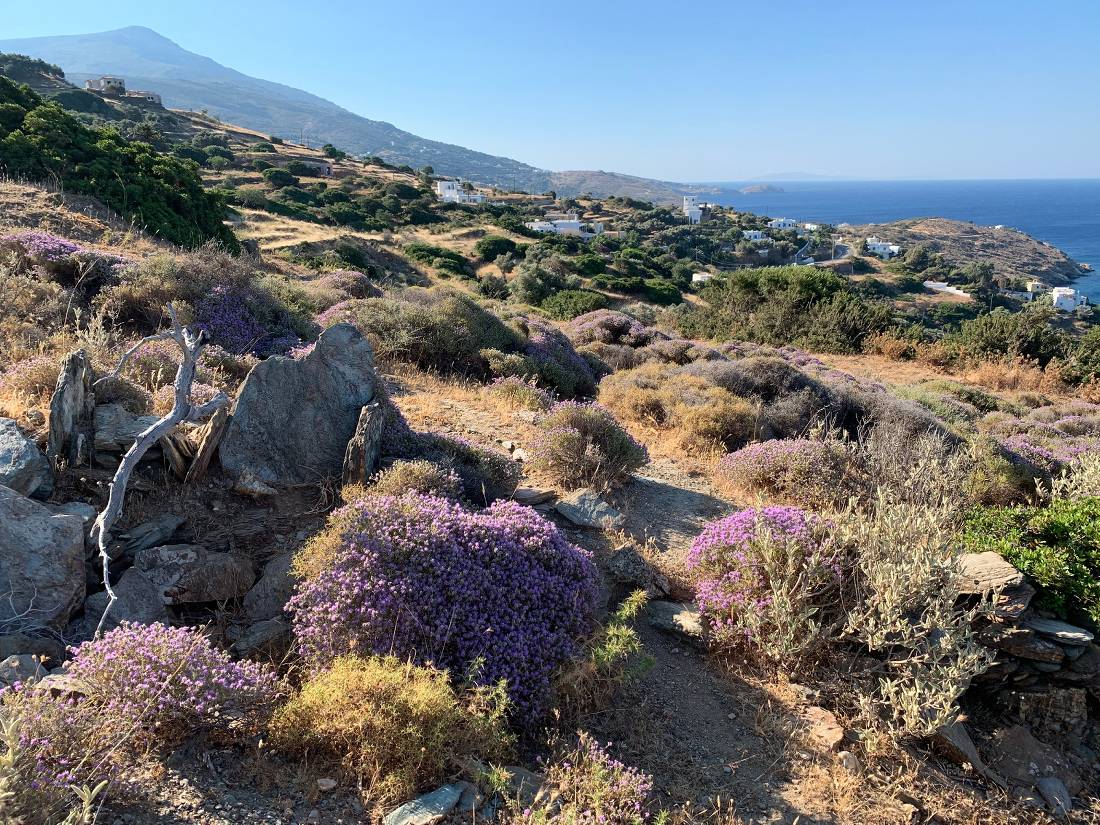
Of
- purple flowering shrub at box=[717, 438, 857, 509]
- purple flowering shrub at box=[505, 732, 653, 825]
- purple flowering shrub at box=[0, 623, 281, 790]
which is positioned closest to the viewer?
purple flowering shrub at box=[0, 623, 281, 790]

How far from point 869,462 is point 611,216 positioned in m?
86.0

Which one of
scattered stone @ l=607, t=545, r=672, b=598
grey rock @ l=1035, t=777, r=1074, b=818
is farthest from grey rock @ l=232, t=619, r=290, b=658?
grey rock @ l=1035, t=777, r=1074, b=818

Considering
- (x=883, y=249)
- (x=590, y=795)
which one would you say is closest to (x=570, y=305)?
(x=590, y=795)

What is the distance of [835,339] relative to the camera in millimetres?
20734

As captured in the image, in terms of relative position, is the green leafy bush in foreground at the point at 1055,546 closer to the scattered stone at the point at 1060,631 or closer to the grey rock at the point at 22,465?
the scattered stone at the point at 1060,631

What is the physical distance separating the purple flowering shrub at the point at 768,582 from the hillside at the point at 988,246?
315ft

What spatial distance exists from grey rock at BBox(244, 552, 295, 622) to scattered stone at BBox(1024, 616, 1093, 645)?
526cm

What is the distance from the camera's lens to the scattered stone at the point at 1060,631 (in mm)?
4438

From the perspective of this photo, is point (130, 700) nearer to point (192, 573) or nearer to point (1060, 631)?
point (192, 573)

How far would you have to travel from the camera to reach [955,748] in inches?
154

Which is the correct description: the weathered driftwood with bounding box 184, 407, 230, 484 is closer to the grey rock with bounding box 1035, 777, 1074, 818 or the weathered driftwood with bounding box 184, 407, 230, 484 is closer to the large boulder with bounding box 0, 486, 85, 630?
the large boulder with bounding box 0, 486, 85, 630

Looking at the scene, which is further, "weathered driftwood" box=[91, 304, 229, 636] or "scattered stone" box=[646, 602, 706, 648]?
"scattered stone" box=[646, 602, 706, 648]

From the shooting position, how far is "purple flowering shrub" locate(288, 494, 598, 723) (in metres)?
3.54

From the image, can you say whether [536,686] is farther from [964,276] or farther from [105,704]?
[964,276]
